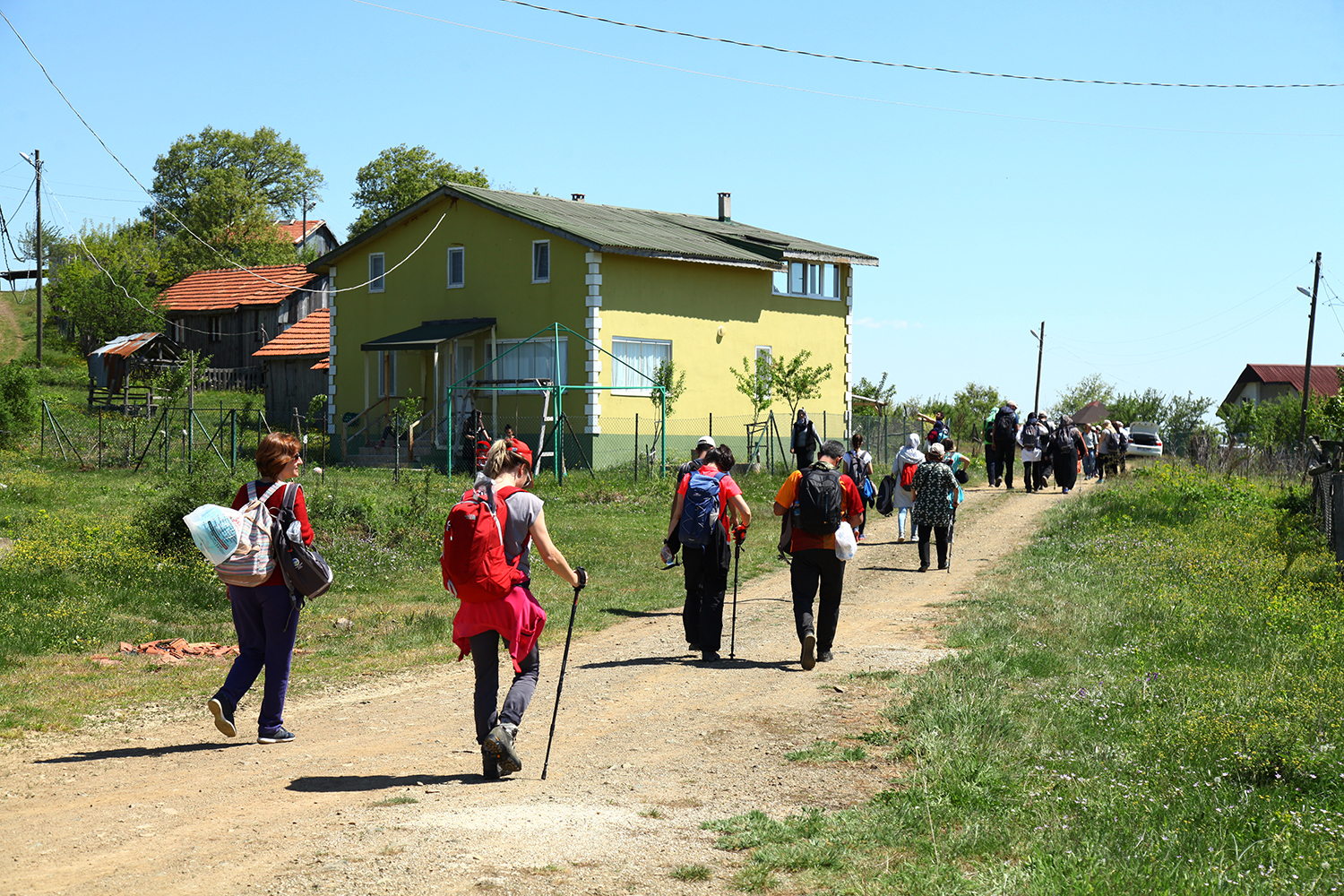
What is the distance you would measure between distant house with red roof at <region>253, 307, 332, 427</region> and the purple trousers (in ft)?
119

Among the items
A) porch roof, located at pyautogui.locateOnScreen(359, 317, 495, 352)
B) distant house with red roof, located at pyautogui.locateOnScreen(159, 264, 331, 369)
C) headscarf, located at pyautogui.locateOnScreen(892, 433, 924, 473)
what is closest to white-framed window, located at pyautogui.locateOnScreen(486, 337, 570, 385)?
porch roof, located at pyautogui.locateOnScreen(359, 317, 495, 352)

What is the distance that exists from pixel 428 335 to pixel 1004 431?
609 inches

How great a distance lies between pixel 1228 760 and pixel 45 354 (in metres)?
53.2

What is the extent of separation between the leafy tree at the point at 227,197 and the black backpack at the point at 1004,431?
4703 centimetres

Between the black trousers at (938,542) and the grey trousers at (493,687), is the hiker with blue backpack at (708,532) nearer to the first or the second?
the grey trousers at (493,687)

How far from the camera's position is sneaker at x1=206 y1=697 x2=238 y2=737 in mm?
6987

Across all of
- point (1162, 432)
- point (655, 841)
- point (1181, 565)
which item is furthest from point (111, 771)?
point (1162, 432)

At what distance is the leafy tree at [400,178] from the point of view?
5809 cm

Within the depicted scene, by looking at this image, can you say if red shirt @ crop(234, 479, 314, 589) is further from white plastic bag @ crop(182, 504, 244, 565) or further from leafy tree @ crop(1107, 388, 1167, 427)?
leafy tree @ crop(1107, 388, 1167, 427)

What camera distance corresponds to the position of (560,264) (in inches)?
1180

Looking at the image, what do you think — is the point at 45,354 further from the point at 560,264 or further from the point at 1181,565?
the point at 1181,565

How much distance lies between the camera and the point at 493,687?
6.38 m

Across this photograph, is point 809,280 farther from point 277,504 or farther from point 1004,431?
point 277,504

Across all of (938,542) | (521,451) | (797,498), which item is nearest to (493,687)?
(521,451)
